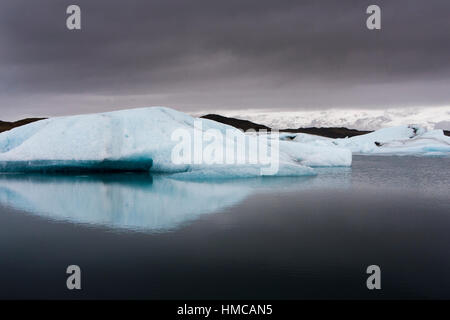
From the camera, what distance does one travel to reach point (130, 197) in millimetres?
9750

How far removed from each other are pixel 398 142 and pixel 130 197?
117 ft

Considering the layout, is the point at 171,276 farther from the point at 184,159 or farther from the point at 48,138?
the point at 48,138

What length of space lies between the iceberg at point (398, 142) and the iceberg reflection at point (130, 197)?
2051 cm

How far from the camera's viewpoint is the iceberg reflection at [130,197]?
7352mm

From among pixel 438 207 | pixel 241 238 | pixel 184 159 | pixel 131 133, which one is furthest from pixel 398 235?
pixel 131 133

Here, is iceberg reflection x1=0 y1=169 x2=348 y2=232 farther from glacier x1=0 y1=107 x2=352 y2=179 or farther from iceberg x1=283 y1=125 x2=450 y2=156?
iceberg x1=283 y1=125 x2=450 y2=156

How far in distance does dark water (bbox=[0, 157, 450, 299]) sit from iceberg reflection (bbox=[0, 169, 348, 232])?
0.04 meters

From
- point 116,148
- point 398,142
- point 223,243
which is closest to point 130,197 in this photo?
point 223,243

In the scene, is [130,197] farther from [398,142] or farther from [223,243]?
[398,142]

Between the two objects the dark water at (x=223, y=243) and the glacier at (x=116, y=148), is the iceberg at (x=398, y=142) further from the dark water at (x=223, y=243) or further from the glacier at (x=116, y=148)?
the dark water at (x=223, y=243)

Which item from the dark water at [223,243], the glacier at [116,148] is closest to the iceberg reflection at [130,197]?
the dark water at [223,243]

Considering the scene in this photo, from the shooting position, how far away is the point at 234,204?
8.68 meters
